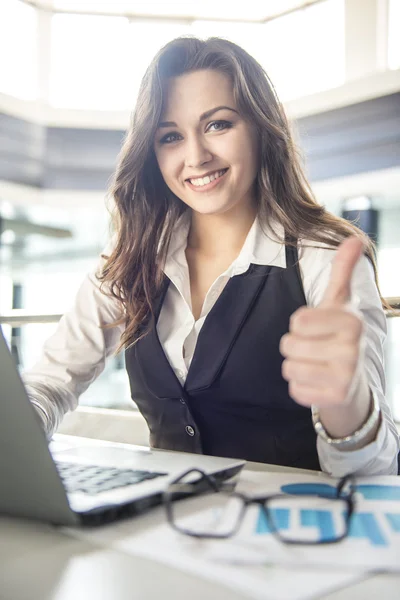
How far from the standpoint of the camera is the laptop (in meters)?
0.46

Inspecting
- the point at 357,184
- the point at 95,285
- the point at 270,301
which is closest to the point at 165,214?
the point at 95,285

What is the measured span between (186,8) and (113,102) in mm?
994

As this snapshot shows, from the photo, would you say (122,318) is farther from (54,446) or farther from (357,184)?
(357,184)

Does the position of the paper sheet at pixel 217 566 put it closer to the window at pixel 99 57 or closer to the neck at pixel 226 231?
the neck at pixel 226 231

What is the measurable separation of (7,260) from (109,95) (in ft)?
4.69

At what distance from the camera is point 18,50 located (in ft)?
14.4

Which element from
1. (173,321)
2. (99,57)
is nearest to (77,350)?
(173,321)

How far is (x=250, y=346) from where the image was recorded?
3.72 ft

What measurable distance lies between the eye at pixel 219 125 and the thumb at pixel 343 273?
77 centimetres

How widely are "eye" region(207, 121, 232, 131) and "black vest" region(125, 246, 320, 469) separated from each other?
13.9 inches

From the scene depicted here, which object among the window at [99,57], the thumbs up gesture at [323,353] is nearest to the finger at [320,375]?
the thumbs up gesture at [323,353]

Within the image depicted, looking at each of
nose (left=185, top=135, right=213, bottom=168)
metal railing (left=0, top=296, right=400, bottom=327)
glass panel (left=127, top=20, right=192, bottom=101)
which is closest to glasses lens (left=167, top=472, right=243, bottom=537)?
Result: nose (left=185, top=135, right=213, bottom=168)

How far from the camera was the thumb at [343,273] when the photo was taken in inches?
23.0

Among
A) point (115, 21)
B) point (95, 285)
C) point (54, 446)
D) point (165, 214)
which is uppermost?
point (115, 21)
